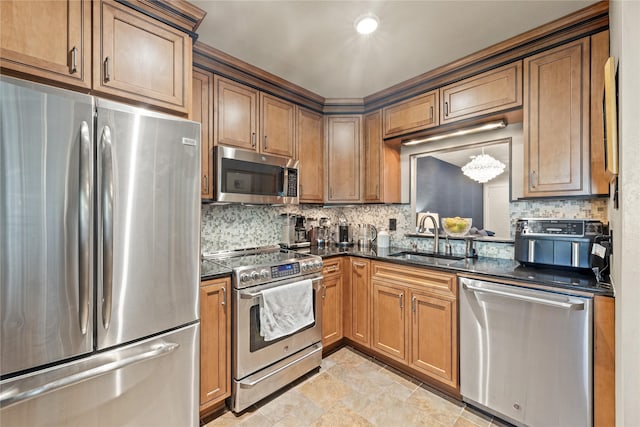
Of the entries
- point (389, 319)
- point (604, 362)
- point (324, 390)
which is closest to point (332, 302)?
point (389, 319)

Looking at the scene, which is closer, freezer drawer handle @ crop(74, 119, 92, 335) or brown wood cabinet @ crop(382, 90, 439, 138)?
freezer drawer handle @ crop(74, 119, 92, 335)

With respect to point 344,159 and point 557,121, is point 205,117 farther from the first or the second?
point 557,121

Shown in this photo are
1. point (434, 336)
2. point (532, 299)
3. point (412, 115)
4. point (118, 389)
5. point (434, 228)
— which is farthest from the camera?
point (434, 228)

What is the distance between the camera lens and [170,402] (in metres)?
1.51

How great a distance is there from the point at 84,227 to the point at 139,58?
0.95 meters

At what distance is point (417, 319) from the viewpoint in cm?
219

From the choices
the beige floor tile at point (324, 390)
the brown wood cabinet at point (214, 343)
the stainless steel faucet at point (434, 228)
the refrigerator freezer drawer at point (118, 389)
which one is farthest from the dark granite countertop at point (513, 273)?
the beige floor tile at point (324, 390)

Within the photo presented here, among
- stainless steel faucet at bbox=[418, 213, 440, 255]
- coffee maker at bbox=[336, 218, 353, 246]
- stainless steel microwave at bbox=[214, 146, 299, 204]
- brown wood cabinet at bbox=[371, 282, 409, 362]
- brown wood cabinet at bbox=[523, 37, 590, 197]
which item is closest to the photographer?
brown wood cabinet at bbox=[523, 37, 590, 197]

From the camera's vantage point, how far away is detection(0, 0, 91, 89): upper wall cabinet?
46.1 inches

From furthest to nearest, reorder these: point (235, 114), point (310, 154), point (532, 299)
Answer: point (310, 154) → point (235, 114) → point (532, 299)

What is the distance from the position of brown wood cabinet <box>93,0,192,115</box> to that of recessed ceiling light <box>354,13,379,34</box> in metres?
1.06

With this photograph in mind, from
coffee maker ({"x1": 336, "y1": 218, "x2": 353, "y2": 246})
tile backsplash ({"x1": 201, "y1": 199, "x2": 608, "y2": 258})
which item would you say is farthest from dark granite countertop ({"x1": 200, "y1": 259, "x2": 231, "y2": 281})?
coffee maker ({"x1": 336, "y1": 218, "x2": 353, "y2": 246})

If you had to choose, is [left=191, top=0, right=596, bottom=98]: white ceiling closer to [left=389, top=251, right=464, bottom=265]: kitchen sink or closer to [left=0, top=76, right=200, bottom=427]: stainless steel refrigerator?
[left=0, top=76, right=200, bottom=427]: stainless steel refrigerator

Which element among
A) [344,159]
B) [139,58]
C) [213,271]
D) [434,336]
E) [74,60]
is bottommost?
[434,336]
